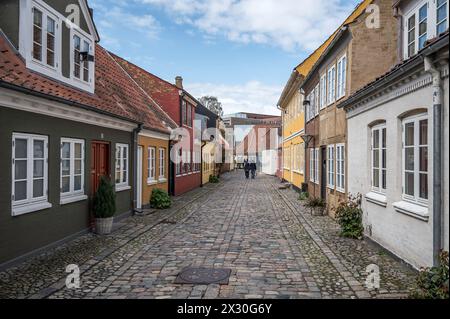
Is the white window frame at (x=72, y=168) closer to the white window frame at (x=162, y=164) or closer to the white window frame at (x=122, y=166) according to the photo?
the white window frame at (x=122, y=166)

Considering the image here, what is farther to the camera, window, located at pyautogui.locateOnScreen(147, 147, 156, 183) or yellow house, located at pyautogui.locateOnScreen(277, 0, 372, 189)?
yellow house, located at pyautogui.locateOnScreen(277, 0, 372, 189)

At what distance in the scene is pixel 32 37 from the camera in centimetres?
836

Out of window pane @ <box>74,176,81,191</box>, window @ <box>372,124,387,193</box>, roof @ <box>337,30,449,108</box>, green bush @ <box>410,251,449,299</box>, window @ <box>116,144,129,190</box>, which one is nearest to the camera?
green bush @ <box>410,251,449,299</box>

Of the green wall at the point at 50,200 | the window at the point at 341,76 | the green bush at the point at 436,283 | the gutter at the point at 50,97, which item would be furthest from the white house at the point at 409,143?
the green wall at the point at 50,200

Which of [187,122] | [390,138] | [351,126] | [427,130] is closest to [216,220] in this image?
[351,126]

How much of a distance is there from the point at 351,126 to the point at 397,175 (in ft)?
11.8

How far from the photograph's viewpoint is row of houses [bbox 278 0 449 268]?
5.67 m

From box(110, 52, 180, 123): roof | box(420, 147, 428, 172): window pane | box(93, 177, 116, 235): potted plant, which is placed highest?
box(110, 52, 180, 123): roof

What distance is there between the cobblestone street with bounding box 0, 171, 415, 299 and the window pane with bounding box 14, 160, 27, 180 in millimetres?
1507

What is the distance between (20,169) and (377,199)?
6.78m

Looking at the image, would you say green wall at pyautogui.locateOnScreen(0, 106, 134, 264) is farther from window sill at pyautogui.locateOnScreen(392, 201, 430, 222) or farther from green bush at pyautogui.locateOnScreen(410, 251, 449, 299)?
window sill at pyautogui.locateOnScreen(392, 201, 430, 222)

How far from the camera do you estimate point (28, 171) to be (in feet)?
25.4

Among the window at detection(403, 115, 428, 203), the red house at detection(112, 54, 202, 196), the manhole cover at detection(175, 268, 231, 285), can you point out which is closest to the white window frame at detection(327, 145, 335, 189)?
the window at detection(403, 115, 428, 203)

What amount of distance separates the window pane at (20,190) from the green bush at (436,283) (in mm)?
6402
